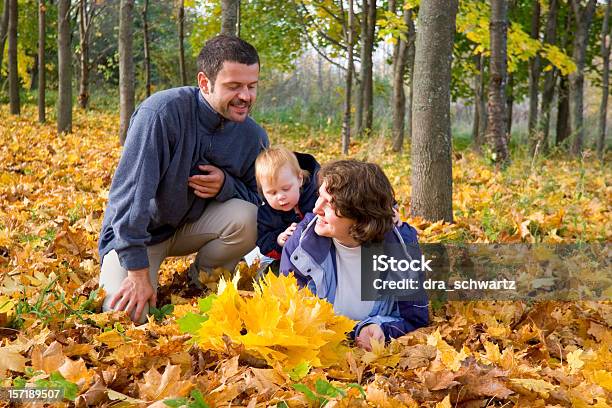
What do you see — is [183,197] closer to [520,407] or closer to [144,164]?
[144,164]

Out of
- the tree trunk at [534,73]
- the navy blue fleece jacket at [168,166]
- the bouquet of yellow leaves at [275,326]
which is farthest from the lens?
the tree trunk at [534,73]

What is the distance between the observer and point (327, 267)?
2727mm

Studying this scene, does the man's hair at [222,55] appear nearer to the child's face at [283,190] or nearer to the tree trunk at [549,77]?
the child's face at [283,190]

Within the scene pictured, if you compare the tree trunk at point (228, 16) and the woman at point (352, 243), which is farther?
the tree trunk at point (228, 16)

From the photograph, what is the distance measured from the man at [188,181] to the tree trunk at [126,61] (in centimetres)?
675

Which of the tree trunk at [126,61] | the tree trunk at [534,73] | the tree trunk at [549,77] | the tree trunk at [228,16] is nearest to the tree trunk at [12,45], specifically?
the tree trunk at [126,61]

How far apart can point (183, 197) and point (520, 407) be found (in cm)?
205

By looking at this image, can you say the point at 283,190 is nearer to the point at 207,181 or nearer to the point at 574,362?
the point at 207,181

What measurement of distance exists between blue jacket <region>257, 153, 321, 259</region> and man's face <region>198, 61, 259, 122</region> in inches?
18.8

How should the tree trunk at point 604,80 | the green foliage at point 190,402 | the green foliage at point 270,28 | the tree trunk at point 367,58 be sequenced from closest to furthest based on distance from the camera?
the green foliage at point 190,402
the tree trunk at point 367,58
the tree trunk at point 604,80
the green foliage at point 270,28

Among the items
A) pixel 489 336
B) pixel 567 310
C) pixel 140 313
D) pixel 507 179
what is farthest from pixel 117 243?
pixel 507 179

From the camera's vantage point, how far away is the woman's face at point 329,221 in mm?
2607

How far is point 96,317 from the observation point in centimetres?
258

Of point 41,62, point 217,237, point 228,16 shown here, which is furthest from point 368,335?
point 41,62
